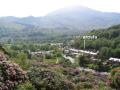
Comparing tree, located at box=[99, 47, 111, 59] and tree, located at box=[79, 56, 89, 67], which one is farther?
tree, located at box=[99, 47, 111, 59]

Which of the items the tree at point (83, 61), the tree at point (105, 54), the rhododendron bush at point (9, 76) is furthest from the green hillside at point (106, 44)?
the rhododendron bush at point (9, 76)

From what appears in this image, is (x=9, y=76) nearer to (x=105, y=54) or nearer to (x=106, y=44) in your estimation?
(x=105, y=54)

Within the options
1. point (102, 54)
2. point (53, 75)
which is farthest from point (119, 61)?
point (53, 75)

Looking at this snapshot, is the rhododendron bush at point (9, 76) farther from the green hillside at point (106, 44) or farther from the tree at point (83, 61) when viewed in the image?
the green hillside at point (106, 44)

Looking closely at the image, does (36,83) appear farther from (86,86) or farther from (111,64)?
(111,64)

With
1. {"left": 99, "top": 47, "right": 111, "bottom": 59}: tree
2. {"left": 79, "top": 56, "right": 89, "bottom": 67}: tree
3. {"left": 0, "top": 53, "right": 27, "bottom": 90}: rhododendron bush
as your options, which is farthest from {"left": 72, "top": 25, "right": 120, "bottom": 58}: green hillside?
{"left": 0, "top": 53, "right": 27, "bottom": 90}: rhododendron bush

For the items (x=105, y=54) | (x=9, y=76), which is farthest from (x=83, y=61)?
(x=9, y=76)

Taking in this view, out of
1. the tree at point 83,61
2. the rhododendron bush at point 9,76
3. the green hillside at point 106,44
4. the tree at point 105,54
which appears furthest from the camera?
the green hillside at point 106,44

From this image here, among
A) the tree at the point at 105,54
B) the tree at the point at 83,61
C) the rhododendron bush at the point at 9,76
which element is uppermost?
the rhododendron bush at the point at 9,76

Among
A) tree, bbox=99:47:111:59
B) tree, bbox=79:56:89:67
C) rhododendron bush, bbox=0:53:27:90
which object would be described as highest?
rhododendron bush, bbox=0:53:27:90

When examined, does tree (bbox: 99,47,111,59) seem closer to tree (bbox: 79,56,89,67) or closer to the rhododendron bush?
tree (bbox: 79,56,89,67)

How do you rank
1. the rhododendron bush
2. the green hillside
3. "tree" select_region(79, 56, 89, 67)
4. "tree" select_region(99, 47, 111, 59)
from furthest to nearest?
the green hillside < "tree" select_region(99, 47, 111, 59) < "tree" select_region(79, 56, 89, 67) < the rhododendron bush

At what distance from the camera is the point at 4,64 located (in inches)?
607

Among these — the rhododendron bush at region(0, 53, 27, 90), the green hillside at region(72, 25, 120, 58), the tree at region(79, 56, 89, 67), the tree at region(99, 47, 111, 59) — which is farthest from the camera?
the green hillside at region(72, 25, 120, 58)
